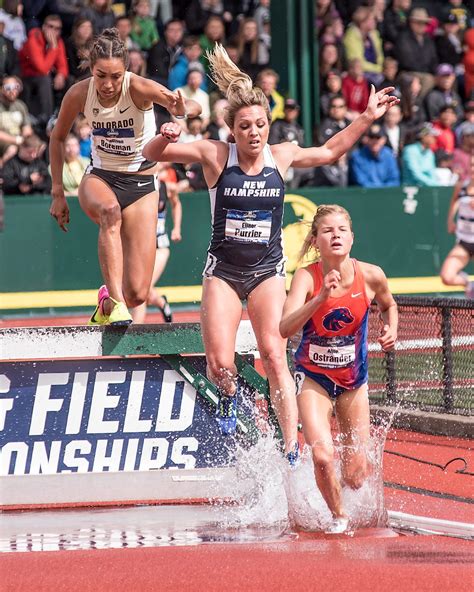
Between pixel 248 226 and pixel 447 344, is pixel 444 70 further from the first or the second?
pixel 248 226

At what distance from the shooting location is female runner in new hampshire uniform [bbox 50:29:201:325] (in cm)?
807

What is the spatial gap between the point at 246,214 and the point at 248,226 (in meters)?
0.08

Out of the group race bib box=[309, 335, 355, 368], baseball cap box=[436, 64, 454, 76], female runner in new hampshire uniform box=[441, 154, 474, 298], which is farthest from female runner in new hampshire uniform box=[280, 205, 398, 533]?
baseball cap box=[436, 64, 454, 76]

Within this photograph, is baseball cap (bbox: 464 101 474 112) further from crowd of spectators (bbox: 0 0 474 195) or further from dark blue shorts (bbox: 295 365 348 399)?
dark blue shorts (bbox: 295 365 348 399)

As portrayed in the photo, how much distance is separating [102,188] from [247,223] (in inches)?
47.3

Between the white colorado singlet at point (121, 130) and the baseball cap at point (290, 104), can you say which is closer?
the white colorado singlet at point (121, 130)

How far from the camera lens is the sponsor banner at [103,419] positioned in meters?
8.59

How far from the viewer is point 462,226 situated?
51.3 feet

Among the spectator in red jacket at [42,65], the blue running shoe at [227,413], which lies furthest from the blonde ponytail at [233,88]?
the spectator in red jacket at [42,65]

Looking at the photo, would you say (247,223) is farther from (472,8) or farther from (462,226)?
(472,8)

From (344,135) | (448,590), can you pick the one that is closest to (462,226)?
(344,135)

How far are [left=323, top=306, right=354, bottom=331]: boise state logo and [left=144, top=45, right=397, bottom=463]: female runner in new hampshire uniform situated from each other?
22.0 inches

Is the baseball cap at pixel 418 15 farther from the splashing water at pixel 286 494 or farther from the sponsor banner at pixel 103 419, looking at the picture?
the splashing water at pixel 286 494

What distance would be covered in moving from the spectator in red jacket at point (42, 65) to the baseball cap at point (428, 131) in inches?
212
